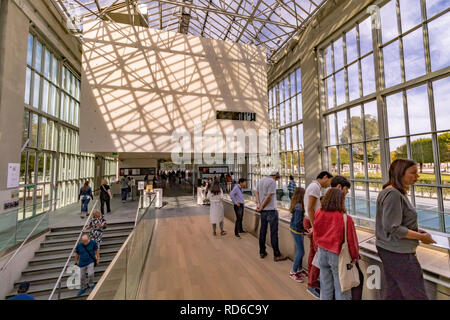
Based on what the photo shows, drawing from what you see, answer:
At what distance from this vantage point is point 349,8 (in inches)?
421

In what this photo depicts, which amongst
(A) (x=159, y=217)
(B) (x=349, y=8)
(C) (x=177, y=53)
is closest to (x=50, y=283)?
(A) (x=159, y=217)

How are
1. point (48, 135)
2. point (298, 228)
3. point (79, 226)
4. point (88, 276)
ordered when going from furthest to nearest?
1. point (48, 135)
2. point (79, 226)
3. point (88, 276)
4. point (298, 228)

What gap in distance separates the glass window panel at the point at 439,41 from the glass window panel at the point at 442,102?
0.57 m

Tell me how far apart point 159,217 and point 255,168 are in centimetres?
1367

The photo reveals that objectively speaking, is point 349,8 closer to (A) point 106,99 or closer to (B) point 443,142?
(B) point 443,142

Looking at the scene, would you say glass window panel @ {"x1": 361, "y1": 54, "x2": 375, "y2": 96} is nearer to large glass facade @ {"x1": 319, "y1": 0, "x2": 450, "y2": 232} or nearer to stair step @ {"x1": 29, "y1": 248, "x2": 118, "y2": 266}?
large glass facade @ {"x1": 319, "y1": 0, "x2": 450, "y2": 232}

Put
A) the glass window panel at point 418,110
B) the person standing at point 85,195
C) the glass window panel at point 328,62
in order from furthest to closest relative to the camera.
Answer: the glass window panel at point 328,62 < the person standing at point 85,195 < the glass window panel at point 418,110

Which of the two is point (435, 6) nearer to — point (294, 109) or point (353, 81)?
point (353, 81)

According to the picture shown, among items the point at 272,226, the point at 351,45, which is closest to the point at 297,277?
the point at 272,226

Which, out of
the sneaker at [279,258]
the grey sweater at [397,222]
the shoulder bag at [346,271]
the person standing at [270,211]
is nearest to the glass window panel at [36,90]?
the person standing at [270,211]

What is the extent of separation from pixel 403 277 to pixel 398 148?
9.03 m

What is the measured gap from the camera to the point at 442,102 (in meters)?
7.35

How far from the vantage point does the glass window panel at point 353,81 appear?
35.6 feet

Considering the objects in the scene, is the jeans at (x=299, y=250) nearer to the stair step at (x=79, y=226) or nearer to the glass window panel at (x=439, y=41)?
the stair step at (x=79, y=226)
